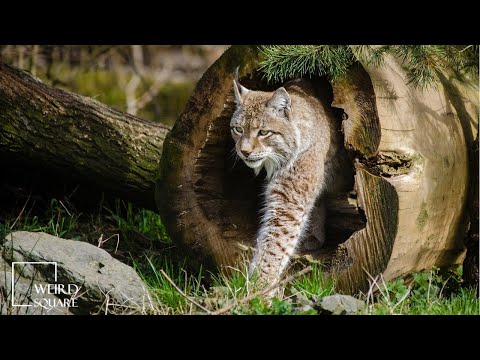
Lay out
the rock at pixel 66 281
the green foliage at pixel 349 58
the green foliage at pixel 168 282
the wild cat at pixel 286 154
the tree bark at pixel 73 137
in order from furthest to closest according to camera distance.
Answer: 1. the tree bark at pixel 73 137
2. the wild cat at pixel 286 154
3. the green foliage at pixel 349 58
4. the green foliage at pixel 168 282
5. the rock at pixel 66 281

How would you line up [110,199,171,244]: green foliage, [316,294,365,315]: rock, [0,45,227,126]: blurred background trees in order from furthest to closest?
[0,45,227,126]: blurred background trees < [110,199,171,244]: green foliage < [316,294,365,315]: rock

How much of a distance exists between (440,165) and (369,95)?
56 cm

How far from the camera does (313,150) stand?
14.7 feet

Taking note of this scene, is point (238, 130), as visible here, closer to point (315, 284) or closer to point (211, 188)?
point (211, 188)

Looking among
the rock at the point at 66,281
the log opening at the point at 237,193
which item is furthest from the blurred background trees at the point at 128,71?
the rock at the point at 66,281

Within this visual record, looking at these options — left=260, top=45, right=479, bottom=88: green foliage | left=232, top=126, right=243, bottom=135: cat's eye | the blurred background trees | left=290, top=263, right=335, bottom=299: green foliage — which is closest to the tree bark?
left=232, top=126, right=243, bottom=135: cat's eye

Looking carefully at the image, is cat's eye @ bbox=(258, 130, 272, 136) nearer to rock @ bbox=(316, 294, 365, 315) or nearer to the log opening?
the log opening

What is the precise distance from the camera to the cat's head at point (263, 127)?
4363 millimetres

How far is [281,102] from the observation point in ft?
14.4

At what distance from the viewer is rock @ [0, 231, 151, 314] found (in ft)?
11.9

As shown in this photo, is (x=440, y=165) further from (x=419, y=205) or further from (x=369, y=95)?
Result: (x=369, y=95)

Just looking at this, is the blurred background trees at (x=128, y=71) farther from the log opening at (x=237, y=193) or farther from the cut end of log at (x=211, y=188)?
the cut end of log at (x=211, y=188)
